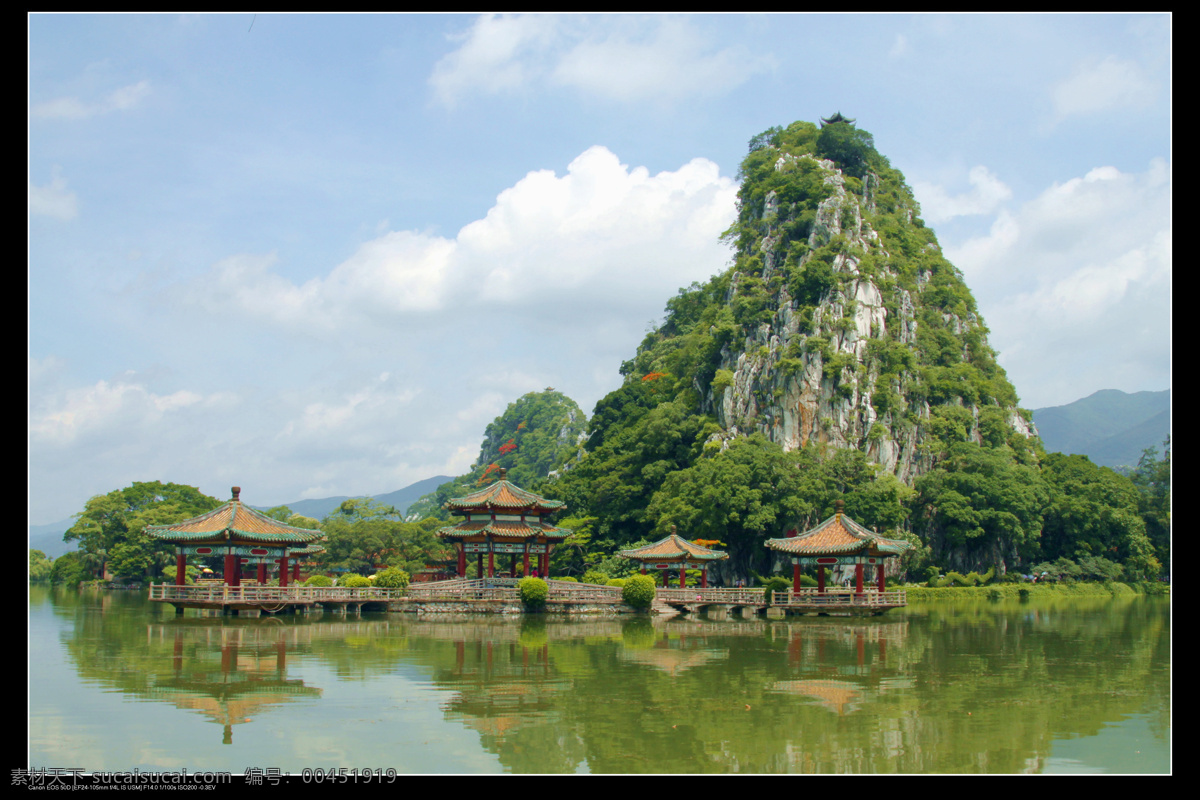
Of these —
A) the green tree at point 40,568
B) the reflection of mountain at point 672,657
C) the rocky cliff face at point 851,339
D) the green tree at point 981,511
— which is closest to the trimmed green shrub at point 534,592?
the reflection of mountain at point 672,657

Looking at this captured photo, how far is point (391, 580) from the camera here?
35.9 m

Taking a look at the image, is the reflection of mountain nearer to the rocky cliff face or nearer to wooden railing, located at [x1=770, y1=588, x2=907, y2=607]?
wooden railing, located at [x1=770, y1=588, x2=907, y2=607]

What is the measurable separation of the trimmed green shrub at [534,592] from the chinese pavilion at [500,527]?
401 cm

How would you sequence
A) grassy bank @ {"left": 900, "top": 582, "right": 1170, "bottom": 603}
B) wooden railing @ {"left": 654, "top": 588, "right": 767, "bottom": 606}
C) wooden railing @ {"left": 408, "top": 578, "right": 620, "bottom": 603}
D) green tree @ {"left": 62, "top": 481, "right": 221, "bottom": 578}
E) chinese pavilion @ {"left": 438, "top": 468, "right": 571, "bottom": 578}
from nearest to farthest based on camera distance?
wooden railing @ {"left": 408, "top": 578, "right": 620, "bottom": 603}, wooden railing @ {"left": 654, "top": 588, "right": 767, "bottom": 606}, chinese pavilion @ {"left": 438, "top": 468, "right": 571, "bottom": 578}, grassy bank @ {"left": 900, "top": 582, "right": 1170, "bottom": 603}, green tree @ {"left": 62, "top": 481, "right": 221, "bottom": 578}

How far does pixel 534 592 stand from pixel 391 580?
597 cm

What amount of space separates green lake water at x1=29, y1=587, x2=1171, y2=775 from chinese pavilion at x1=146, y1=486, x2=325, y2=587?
17.8ft

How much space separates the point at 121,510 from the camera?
55.7 metres

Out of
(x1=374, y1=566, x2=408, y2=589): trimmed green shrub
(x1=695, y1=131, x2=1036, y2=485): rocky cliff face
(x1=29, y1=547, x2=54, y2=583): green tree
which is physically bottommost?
(x1=29, y1=547, x2=54, y2=583): green tree

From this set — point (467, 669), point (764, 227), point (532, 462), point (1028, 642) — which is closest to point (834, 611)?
point (1028, 642)

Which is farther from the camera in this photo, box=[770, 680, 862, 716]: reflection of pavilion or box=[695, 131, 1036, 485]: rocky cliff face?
box=[695, 131, 1036, 485]: rocky cliff face

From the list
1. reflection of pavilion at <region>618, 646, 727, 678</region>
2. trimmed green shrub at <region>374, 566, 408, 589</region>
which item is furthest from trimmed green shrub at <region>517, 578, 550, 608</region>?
reflection of pavilion at <region>618, 646, 727, 678</region>

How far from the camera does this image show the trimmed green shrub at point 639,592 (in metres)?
35.3

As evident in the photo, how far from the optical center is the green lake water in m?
11.4
